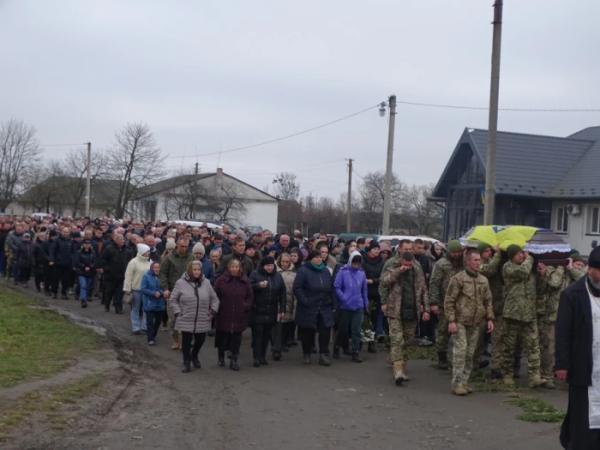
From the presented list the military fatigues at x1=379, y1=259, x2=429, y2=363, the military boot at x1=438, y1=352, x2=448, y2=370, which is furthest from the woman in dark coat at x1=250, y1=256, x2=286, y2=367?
the military boot at x1=438, y1=352, x2=448, y2=370

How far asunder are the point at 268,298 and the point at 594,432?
639cm

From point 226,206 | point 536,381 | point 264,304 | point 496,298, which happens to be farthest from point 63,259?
point 226,206

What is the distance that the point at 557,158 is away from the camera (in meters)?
32.8

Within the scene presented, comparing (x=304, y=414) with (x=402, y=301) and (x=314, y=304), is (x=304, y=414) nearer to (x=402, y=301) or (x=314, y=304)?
(x=402, y=301)

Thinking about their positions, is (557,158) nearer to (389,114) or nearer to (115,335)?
(389,114)

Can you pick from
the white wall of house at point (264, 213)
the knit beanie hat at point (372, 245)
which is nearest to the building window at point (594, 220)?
the knit beanie hat at point (372, 245)

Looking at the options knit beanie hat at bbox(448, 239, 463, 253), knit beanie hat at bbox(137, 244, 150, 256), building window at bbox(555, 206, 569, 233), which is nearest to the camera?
knit beanie hat at bbox(448, 239, 463, 253)

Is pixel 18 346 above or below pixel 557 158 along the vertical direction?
below

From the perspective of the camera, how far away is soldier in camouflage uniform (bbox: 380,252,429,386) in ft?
34.2

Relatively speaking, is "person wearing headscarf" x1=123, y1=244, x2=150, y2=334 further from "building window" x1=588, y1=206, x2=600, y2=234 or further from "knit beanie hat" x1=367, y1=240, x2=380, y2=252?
"building window" x1=588, y1=206, x2=600, y2=234

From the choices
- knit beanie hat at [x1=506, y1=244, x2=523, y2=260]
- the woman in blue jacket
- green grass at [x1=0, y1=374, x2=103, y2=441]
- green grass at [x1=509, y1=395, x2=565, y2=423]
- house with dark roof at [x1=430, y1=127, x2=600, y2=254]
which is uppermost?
house with dark roof at [x1=430, y1=127, x2=600, y2=254]

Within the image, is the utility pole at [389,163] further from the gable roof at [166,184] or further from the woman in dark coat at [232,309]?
the gable roof at [166,184]

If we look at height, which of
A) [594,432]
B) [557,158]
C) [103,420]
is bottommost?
[103,420]

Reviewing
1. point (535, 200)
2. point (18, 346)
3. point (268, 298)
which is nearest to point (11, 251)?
point (18, 346)
